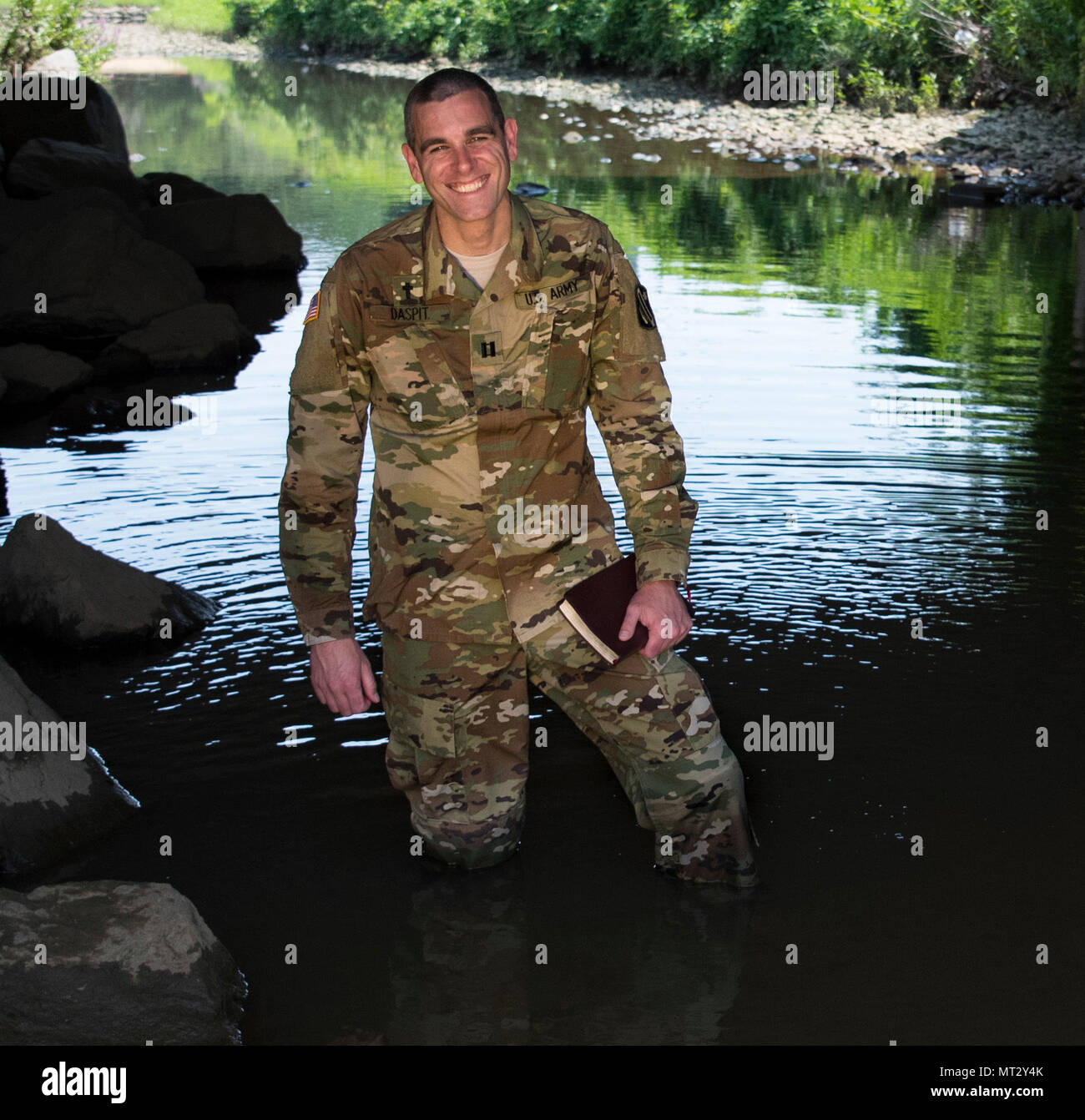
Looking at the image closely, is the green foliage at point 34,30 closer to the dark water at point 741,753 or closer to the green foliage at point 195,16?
the dark water at point 741,753

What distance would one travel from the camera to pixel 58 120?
59.0 feet

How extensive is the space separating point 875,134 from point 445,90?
81.3 feet

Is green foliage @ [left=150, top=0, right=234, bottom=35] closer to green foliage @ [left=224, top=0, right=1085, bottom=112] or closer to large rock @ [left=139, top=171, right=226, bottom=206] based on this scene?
green foliage @ [left=224, top=0, right=1085, bottom=112]

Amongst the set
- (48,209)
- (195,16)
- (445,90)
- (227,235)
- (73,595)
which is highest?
(195,16)

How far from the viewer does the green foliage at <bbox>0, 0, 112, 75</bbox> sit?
2745 cm

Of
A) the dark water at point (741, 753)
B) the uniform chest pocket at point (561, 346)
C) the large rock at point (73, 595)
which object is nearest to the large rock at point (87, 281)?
the dark water at point (741, 753)

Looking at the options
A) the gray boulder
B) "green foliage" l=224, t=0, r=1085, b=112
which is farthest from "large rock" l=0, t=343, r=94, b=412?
"green foliage" l=224, t=0, r=1085, b=112

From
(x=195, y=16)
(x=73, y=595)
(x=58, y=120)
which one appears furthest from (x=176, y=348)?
(x=195, y=16)

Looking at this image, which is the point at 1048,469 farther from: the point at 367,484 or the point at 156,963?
the point at 156,963

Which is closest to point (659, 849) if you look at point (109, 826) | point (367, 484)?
point (109, 826)

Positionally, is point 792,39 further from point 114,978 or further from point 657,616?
point 114,978

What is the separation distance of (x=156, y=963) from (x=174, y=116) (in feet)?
103

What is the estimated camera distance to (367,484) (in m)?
7.66
